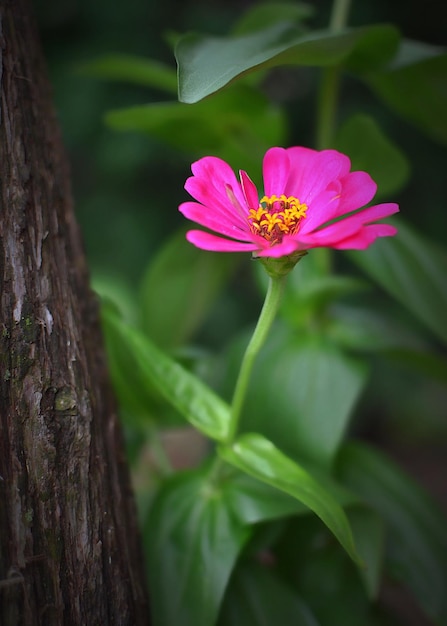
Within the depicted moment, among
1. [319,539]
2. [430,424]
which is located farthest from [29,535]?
[430,424]

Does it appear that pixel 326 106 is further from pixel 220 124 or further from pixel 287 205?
pixel 287 205

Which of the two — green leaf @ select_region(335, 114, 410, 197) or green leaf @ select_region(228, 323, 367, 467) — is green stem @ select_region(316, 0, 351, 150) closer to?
green leaf @ select_region(335, 114, 410, 197)

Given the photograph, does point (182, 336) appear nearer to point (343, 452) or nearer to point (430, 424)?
point (343, 452)

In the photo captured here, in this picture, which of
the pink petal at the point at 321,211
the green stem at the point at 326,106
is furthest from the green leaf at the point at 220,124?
the pink petal at the point at 321,211

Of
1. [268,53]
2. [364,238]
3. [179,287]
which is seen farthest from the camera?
[179,287]

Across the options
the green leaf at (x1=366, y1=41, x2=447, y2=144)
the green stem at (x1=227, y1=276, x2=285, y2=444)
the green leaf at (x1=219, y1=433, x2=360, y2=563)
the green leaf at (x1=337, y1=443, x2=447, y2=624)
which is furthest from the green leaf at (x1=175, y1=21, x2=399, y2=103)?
the green leaf at (x1=337, y1=443, x2=447, y2=624)

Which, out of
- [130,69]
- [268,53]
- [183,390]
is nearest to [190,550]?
[183,390]

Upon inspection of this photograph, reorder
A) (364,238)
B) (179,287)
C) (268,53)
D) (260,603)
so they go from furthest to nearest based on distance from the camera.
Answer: (179,287) < (260,603) < (268,53) < (364,238)

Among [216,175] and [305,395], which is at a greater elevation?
[216,175]
